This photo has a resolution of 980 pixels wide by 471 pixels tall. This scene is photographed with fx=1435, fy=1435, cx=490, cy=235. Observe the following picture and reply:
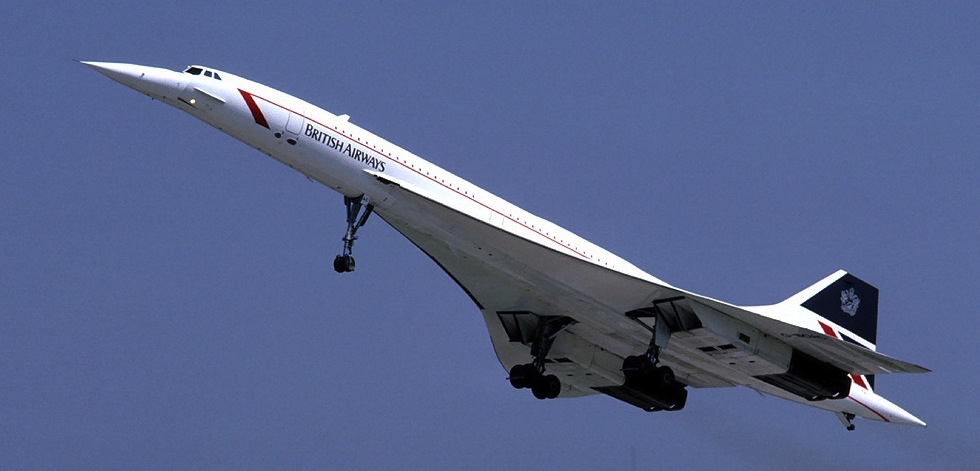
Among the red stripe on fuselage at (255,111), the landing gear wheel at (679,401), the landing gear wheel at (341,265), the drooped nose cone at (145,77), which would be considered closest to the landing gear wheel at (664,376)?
the landing gear wheel at (679,401)

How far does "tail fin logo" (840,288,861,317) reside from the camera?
25938 mm

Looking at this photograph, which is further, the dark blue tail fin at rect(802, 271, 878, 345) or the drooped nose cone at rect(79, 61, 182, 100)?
the dark blue tail fin at rect(802, 271, 878, 345)

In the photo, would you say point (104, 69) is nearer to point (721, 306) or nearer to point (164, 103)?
point (164, 103)

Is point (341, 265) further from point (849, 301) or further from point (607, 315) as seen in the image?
point (849, 301)

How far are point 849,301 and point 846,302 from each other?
3.2 inches

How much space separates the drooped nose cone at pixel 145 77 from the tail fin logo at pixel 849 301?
12.5 metres

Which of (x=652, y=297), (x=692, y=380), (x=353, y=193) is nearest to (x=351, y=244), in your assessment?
(x=353, y=193)

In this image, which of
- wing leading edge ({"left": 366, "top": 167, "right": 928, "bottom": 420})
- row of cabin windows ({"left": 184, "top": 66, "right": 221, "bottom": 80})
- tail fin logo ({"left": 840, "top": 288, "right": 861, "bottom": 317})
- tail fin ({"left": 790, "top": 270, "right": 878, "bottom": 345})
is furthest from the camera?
tail fin logo ({"left": 840, "top": 288, "right": 861, "bottom": 317})

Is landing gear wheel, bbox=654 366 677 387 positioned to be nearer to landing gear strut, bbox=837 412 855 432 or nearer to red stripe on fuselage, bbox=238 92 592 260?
red stripe on fuselage, bbox=238 92 592 260

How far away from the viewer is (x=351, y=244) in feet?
70.8

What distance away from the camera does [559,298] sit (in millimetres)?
24125

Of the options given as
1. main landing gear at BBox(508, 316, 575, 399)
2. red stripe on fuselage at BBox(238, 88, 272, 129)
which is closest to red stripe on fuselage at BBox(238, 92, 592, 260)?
red stripe on fuselage at BBox(238, 88, 272, 129)

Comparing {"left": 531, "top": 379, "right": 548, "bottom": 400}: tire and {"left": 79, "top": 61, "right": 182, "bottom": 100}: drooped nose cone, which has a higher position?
{"left": 79, "top": 61, "right": 182, "bottom": 100}: drooped nose cone

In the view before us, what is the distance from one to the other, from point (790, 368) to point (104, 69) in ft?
40.1
